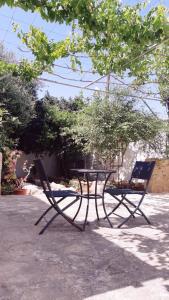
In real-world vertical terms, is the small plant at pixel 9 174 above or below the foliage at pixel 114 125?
below

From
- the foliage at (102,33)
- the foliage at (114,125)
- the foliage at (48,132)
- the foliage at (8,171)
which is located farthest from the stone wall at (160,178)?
the foliage at (8,171)


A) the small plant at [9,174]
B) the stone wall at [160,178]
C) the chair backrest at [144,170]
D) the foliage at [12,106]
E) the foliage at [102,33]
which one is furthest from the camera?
the stone wall at [160,178]

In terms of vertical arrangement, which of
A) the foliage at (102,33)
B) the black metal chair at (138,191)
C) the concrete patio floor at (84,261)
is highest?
the foliage at (102,33)

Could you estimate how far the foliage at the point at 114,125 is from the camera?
844cm

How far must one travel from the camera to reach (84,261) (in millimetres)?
2963

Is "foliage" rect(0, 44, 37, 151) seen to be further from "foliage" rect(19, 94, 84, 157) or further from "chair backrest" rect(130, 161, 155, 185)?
"chair backrest" rect(130, 161, 155, 185)

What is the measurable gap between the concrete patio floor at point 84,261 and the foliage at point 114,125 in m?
4.01

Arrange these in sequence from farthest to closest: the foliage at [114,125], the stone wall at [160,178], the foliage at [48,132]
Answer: the foliage at [48,132] < the stone wall at [160,178] < the foliage at [114,125]

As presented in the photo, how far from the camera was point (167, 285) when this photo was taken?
244 cm

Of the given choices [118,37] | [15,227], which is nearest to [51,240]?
[15,227]

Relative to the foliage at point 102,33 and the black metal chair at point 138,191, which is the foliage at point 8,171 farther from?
the black metal chair at point 138,191

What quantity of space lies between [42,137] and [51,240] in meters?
6.97

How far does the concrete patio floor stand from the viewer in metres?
2.31

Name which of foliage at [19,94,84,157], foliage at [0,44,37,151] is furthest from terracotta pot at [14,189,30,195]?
foliage at [19,94,84,157]
